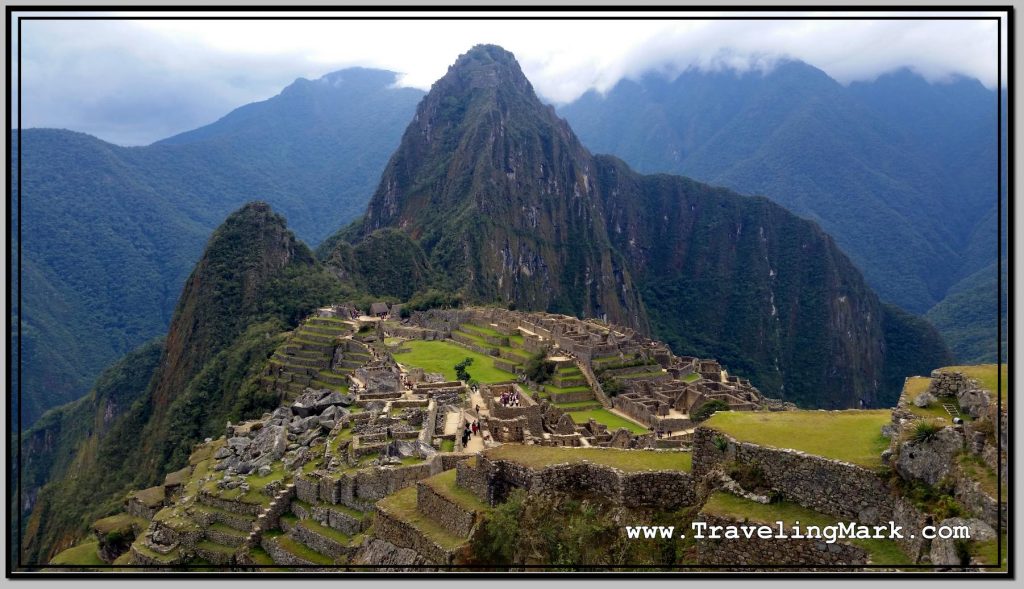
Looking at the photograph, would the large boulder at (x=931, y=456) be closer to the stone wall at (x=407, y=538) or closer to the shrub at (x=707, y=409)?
the stone wall at (x=407, y=538)

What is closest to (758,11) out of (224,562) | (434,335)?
(224,562)

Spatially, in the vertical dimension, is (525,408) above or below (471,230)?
below

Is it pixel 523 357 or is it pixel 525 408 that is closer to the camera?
pixel 525 408

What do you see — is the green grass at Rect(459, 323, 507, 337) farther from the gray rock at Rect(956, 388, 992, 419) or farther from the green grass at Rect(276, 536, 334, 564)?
the gray rock at Rect(956, 388, 992, 419)

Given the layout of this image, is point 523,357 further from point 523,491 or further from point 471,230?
point 471,230

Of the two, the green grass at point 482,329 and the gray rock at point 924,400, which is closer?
the gray rock at point 924,400

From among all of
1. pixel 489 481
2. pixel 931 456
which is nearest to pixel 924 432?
pixel 931 456

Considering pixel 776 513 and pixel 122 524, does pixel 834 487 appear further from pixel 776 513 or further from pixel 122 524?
pixel 122 524

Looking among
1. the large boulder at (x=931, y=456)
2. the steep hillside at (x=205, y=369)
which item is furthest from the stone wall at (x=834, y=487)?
the steep hillside at (x=205, y=369)
